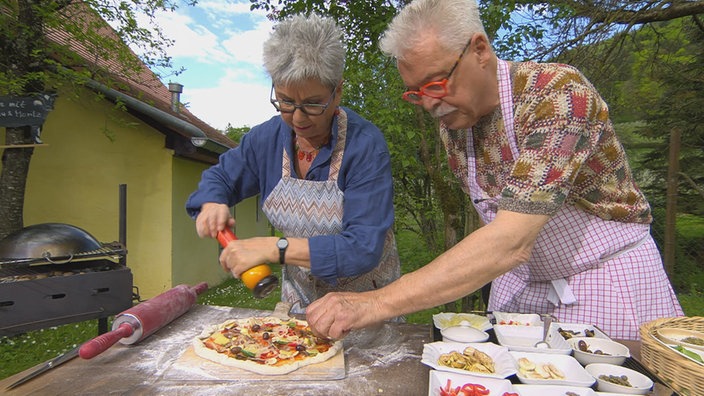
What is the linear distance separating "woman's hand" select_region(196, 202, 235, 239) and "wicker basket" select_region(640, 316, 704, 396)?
5.40ft

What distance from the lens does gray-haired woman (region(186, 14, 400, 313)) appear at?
1.77 meters

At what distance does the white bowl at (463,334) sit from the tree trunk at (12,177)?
5.75 meters

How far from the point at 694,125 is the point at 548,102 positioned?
9.66 m

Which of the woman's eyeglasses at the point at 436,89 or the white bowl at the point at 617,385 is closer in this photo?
the white bowl at the point at 617,385

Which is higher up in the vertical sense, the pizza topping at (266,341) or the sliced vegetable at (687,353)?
the sliced vegetable at (687,353)

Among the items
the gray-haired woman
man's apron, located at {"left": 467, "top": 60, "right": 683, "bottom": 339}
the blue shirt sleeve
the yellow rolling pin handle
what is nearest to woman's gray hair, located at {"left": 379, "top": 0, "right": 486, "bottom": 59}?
man's apron, located at {"left": 467, "top": 60, "right": 683, "bottom": 339}

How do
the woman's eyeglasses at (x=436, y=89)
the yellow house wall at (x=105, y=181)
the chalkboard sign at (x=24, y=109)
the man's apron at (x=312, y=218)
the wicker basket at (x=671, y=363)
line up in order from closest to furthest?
the wicker basket at (x=671, y=363) → the woman's eyeglasses at (x=436, y=89) → the man's apron at (x=312, y=218) → the chalkboard sign at (x=24, y=109) → the yellow house wall at (x=105, y=181)

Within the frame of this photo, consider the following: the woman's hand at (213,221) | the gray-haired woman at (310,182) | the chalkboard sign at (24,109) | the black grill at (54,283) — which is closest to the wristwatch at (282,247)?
the gray-haired woman at (310,182)

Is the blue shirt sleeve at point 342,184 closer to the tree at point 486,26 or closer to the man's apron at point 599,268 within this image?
the man's apron at point 599,268

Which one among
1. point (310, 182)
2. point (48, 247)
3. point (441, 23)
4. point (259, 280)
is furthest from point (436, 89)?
point (48, 247)

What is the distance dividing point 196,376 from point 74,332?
534cm

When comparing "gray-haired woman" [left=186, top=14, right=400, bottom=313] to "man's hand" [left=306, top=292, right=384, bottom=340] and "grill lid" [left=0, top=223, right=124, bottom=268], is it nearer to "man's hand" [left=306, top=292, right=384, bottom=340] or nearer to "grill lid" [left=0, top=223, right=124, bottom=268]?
Answer: "man's hand" [left=306, top=292, right=384, bottom=340]

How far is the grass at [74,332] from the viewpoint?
15.9ft

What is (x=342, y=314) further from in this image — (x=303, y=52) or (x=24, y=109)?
(x=24, y=109)
